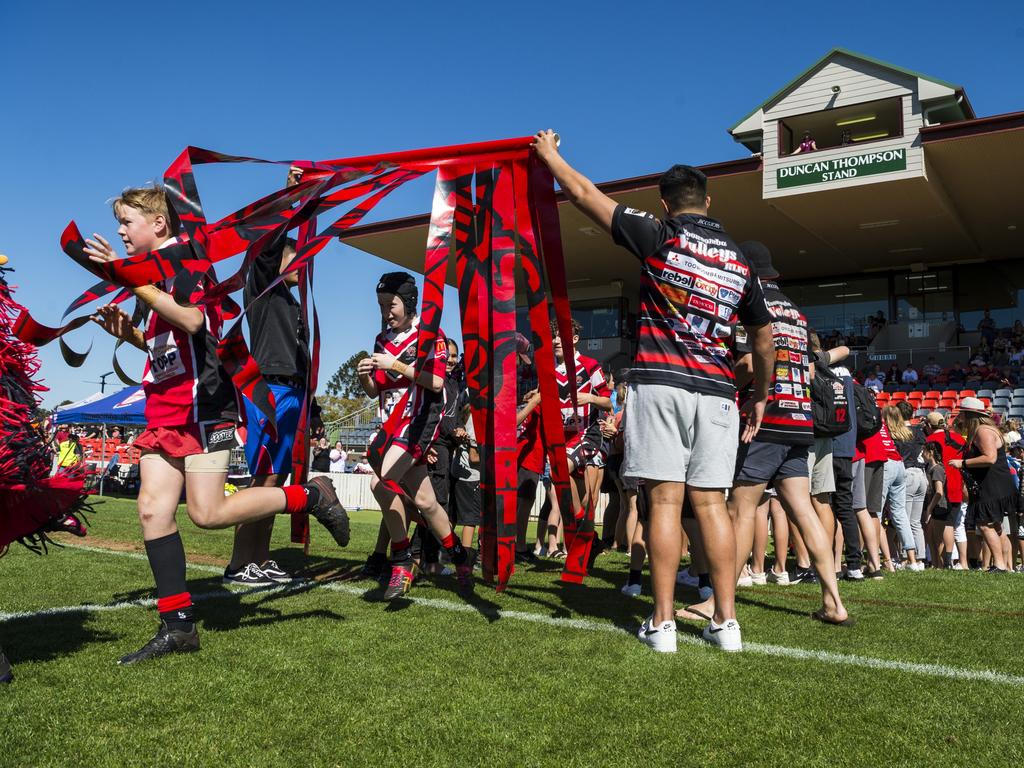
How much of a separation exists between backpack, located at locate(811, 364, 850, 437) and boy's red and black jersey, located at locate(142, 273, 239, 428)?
Answer: 13.0 ft

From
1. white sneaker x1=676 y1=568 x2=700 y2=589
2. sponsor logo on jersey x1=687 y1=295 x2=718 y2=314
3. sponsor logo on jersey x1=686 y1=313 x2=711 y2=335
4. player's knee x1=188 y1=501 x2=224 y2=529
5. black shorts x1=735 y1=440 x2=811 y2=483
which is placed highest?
sponsor logo on jersey x1=687 y1=295 x2=718 y2=314

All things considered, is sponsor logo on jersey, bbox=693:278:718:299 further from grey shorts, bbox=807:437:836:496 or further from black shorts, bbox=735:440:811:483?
grey shorts, bbox=807:437:836:496

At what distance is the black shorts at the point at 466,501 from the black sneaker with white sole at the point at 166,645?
390 cm

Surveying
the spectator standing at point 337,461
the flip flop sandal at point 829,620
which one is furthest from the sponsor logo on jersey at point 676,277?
the spectator standing at point 337,461

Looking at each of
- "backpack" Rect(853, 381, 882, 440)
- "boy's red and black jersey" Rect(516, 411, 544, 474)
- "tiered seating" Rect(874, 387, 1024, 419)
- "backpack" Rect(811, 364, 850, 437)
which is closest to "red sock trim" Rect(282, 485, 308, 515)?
"boy's red and black jersey" Rect(516, 411, 544, 474)

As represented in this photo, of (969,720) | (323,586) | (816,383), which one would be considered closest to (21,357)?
(323,586)

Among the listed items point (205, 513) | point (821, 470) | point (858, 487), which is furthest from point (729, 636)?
point (858, 487)

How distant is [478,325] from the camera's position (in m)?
4.46

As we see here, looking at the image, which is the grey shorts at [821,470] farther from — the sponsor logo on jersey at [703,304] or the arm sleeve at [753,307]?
the sponsor logo on jersey at [703,304]

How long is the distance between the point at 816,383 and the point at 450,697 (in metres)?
4.06

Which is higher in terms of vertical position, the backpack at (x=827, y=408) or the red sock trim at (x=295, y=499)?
the backpack at (x=827, y=408)

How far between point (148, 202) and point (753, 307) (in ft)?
9.71

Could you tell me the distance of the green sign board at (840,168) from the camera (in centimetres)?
1941

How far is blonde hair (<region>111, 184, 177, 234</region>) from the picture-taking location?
12.6 ft
